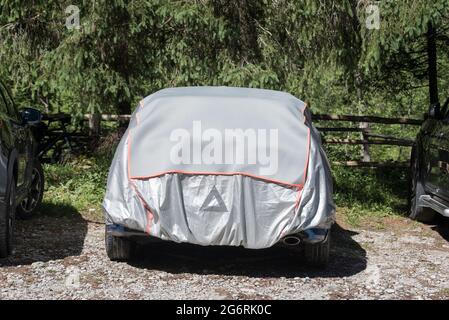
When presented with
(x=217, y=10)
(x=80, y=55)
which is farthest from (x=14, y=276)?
(x=217, y=10)

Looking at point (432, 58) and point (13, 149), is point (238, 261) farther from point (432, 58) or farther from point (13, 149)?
point (432, 58)

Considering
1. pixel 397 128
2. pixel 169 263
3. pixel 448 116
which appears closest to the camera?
pixel 169 263

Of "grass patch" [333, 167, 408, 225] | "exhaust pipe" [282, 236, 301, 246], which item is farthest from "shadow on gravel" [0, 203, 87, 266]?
"grass patch" [333, 167, 408, 225]

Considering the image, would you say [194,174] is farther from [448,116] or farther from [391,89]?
[391,89]

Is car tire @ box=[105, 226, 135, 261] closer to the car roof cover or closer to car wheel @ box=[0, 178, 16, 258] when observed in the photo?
the car roof cover

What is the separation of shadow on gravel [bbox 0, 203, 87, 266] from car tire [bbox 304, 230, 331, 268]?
224cm

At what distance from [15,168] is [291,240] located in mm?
2830

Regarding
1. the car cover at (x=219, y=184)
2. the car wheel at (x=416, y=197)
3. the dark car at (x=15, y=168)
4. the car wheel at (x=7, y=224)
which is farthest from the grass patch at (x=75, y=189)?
the car wheel at (x=416, y=197)

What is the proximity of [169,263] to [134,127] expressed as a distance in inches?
52.5

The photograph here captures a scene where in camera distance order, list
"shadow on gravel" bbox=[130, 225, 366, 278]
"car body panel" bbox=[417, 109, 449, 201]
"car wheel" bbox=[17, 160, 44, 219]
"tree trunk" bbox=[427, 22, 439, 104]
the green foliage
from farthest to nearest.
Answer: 1. "tree trunk" bbox=[427, 22, 439, 104]
2. the green foliage
3. "car wheel" bbox=[17, 160, 44, 219]
4. "car body panel" bbox=[417, 109, 449, 201]
5. "shadow on gravel" bbox=[130, 225, 366, 278]

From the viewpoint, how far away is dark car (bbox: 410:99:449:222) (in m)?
7.79

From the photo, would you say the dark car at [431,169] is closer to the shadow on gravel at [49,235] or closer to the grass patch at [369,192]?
the grass patch at [369,192]

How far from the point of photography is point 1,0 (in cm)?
988

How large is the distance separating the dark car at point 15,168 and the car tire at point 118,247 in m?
0.91
